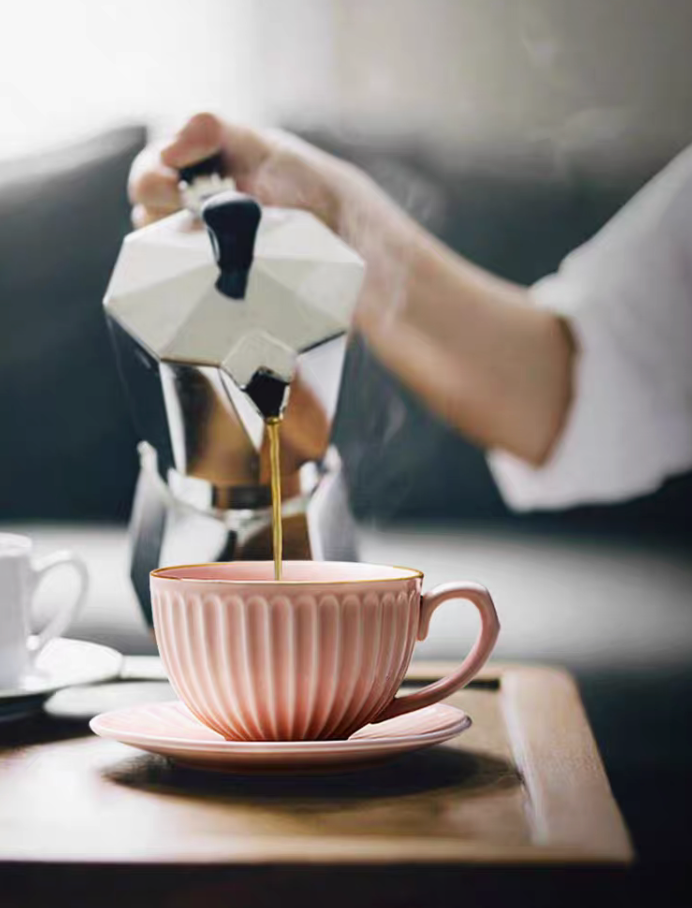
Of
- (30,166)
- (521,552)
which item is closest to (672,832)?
(521,552)

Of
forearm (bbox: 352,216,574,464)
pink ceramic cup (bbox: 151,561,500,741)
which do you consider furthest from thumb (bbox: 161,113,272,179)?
pink ceramic cup (bbox: 151,561,500,741)

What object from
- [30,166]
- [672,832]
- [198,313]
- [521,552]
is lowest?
[672,832]

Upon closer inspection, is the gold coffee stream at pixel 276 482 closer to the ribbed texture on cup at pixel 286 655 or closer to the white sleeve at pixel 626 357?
the ribbed texture on cup at pixel 286 655

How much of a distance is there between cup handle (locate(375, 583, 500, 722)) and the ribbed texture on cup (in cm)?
1

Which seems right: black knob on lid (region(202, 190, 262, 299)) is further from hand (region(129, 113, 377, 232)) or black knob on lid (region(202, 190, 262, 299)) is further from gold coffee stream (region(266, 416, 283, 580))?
hand (region(129, 113, 377, 232))

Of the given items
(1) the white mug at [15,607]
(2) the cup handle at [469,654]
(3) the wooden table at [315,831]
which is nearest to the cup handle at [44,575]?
(1) the white mug at [15,607]

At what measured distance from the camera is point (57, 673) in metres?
0.63

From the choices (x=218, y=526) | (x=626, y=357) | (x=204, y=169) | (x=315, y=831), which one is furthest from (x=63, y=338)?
(x=315, y=831)

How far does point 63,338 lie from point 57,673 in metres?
0.30

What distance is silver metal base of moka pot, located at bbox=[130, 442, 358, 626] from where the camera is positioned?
26.5 inches

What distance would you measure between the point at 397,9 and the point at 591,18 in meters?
0.12

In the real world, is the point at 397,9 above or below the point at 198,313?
above

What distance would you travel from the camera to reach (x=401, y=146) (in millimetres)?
840

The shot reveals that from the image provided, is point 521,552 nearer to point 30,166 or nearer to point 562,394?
point 562,394
